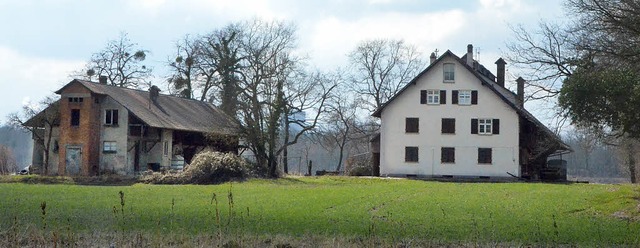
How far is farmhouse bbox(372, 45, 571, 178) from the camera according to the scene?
5978cm

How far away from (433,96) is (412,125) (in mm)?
2779

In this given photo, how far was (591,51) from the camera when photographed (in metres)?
24.8

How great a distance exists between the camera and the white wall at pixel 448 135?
59812 mm

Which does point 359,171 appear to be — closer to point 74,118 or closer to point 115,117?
point 115,117

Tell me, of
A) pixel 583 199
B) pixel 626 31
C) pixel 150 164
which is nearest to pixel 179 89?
pixel 150 164

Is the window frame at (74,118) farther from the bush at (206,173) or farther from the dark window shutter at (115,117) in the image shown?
the bush at (206,173)

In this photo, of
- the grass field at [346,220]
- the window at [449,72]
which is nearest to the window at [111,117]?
the window at [449,72]

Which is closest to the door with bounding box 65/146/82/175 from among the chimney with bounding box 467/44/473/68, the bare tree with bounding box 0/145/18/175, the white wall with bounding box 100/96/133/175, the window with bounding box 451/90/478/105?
the white wall with bounding box 100/96/133/175

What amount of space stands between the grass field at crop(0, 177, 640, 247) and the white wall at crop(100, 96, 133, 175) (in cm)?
2723

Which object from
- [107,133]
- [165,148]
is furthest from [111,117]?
[165,148]

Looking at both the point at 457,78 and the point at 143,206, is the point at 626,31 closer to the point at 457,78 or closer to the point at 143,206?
the point at 143,206

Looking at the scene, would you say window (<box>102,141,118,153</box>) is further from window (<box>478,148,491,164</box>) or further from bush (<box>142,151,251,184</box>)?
window (<box>478,148,491,164</box>)

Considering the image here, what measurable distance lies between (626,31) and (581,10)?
1.66 meters

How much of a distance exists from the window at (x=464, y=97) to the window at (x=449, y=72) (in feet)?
3.39
